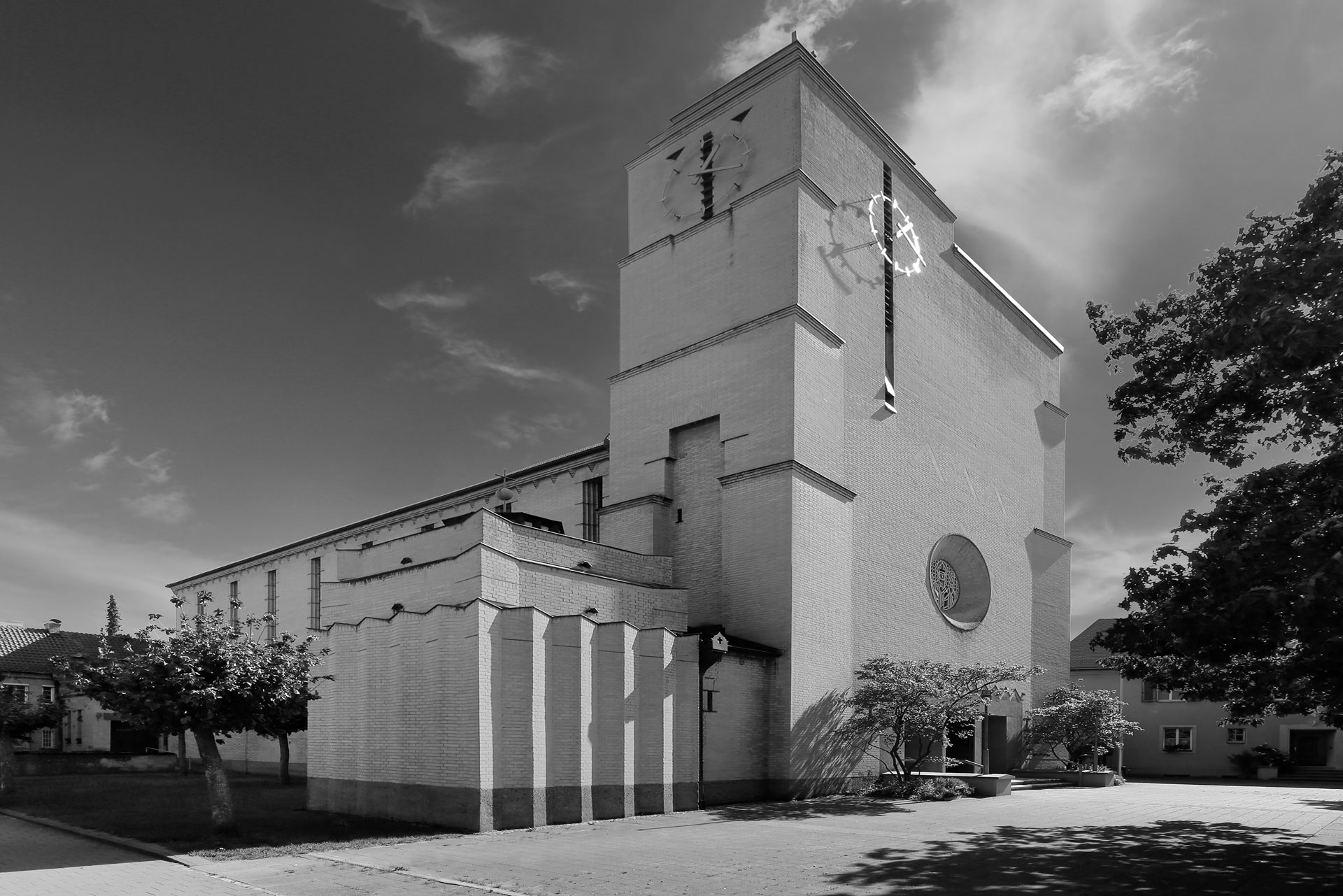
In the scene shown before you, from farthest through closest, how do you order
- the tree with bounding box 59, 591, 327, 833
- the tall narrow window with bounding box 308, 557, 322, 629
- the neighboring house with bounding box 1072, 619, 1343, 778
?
the tall narrow window with bounding box 308, 557, 322, 629 < the neighboring house with bounding box 1072, 619, 1343, 778 < the tree with bounding box 59, 591, 327, 833

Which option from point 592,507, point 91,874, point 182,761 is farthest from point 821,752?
point 182,761

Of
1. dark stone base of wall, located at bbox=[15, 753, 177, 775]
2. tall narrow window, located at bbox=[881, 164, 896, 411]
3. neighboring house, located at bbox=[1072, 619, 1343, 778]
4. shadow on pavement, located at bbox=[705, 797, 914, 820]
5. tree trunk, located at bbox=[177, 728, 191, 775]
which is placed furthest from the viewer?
neighboring house, located at bbox=[1072, 619, 1343, 778]

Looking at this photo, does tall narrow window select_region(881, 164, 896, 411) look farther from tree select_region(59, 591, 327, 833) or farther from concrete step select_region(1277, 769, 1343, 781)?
concrete step select_region(1277, 769, 1343, 781)

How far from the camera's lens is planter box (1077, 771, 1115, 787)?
30719 millimetres

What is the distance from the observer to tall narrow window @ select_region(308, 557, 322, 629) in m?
43.4

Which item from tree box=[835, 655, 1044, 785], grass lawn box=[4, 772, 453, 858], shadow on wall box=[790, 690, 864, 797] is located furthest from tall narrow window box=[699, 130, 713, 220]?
grass lawn box=[4, 772, 453, 858]

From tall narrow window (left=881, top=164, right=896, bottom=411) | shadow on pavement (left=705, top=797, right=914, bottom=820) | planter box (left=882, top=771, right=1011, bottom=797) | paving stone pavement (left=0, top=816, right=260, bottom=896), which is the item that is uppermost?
tall narrow window (left=881, top=164, right=896, bottom=411)

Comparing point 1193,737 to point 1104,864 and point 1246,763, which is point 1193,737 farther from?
point 1104,864

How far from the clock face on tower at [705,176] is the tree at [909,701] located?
14.1 meters

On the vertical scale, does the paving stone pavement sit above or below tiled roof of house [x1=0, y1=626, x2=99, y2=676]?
above

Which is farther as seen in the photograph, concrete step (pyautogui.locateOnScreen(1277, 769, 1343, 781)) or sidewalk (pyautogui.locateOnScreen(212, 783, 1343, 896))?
concrete step (pyautogui.locateOnScreen(1277, 769, 1343, 781))

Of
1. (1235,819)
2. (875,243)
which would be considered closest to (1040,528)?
(875,243)

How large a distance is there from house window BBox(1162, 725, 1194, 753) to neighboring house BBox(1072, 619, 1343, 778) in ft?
0.11

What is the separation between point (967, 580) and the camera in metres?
32.5
